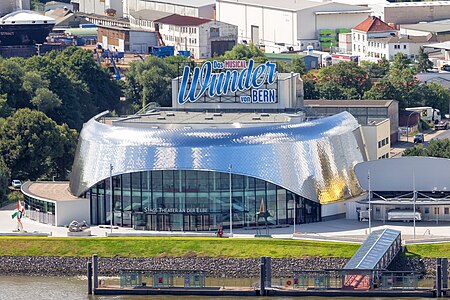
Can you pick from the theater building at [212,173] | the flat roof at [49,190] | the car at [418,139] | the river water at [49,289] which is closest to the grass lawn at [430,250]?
the river water at [49,289]

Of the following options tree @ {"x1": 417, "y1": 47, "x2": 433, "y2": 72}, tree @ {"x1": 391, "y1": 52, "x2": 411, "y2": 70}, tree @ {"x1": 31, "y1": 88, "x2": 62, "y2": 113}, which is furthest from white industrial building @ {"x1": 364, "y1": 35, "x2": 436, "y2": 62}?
tree @ {"x1": 31, "y1": 88, "x2": 62, "y2": 113}

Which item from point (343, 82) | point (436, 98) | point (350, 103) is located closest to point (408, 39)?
point (436, 98)

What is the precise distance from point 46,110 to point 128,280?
55.8m

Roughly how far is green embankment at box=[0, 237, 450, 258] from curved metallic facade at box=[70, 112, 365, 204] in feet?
17.1

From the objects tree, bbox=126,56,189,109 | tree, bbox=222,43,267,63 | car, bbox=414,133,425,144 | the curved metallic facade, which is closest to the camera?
the curved metallic facade

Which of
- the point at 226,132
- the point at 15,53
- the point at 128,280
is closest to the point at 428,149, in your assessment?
the point at 226,132

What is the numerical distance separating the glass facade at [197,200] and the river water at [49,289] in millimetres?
8215

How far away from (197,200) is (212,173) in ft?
5.46

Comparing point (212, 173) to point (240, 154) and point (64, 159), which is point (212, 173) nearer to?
point (240, 154)

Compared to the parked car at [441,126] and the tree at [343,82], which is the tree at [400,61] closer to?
the tree at [343,82]

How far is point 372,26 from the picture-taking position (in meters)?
196

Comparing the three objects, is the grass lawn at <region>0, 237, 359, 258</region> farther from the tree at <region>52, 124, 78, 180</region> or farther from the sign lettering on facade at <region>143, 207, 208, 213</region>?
the tree at <region>52, 124, 78, 180</region>

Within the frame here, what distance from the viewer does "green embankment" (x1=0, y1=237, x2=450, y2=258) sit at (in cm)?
9444

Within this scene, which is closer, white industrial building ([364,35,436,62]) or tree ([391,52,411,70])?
tree ([391,52,411,70])
